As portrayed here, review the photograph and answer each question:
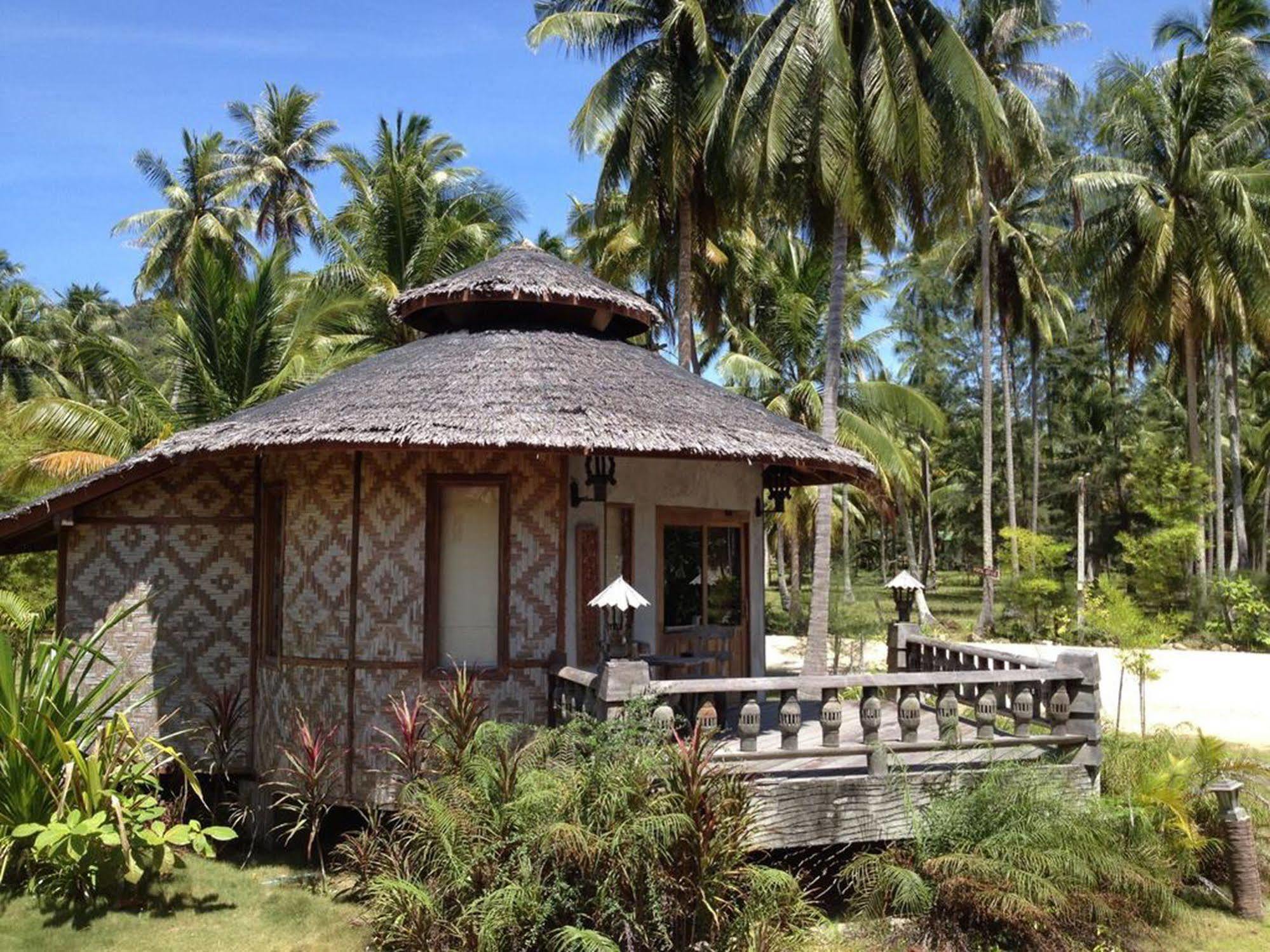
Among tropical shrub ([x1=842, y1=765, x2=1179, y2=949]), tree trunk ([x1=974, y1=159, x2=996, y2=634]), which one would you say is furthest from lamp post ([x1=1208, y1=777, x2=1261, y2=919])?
tree trunk ([x1=974, y1=159, x2=996, y2=634])

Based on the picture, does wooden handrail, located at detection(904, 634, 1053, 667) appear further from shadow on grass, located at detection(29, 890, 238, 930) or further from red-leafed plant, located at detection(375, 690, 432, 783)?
shadow on grass, located at detection(29, 890, 238, 930)

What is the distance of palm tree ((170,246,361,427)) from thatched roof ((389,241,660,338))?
6.24 metres

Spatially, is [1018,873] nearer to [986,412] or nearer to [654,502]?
[654,502]

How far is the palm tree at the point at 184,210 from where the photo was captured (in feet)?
123

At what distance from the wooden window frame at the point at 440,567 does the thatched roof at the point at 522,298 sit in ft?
8.26

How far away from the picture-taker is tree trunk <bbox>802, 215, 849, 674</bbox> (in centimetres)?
1700

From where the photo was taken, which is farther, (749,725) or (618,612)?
(618,612)

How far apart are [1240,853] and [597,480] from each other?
5971 mm

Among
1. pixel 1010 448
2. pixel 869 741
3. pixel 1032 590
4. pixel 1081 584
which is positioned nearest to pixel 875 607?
pixel 1081 584

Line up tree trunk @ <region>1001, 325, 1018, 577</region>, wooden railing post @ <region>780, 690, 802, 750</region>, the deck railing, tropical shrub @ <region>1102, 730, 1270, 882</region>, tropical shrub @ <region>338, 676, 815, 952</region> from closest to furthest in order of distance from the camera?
tropical shrub @ <region>338, 676, 815, 952</region> → the deck railing → wooden railing post @ <region>780, 690, 802, 750</region> → tropical shrub @ <region>1102, 730, 1270, 882</region> → tree trunk @ <region>1001, 325, 1018, 577</region>

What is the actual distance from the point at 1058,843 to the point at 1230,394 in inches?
1148

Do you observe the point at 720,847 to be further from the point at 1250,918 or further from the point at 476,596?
the point at 1250,918

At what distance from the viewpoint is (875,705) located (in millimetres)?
7910

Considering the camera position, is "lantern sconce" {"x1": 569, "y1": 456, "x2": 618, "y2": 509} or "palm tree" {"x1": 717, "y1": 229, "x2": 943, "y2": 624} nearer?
"lantern sconce" {"x1": 569, "y1": 456, "x2": 618, "y2": 509}
